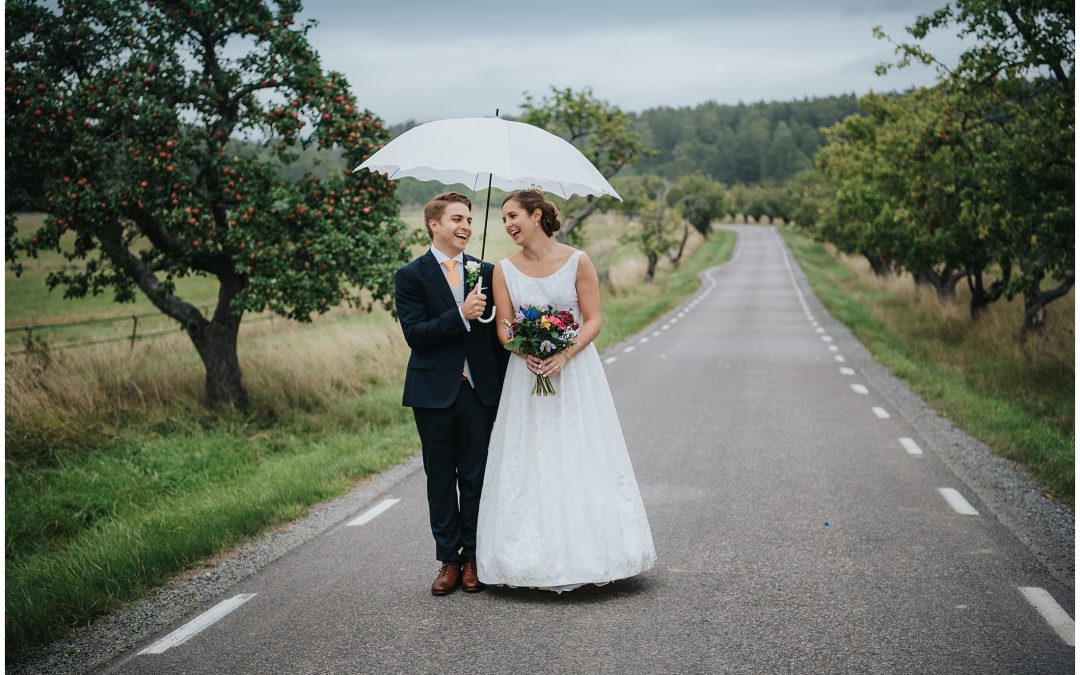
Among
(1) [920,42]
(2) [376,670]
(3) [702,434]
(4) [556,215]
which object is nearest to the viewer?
(2) [376,670]

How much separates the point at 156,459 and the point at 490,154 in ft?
21.1

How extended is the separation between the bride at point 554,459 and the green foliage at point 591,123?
21533 mm

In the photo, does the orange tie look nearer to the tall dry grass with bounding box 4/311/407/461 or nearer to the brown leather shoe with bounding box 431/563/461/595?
the brown leather shoe with bounding box 431/563/461/595

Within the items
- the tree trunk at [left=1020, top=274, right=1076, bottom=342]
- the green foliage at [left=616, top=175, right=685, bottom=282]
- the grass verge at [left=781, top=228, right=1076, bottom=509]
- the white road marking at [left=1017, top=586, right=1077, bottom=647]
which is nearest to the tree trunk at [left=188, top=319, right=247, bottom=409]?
the grass verge at [left=781, top=228, right=1076, bottom=509]

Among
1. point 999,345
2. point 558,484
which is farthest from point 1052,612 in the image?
point 999,345

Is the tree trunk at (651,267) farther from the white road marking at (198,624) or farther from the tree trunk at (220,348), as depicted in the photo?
the white road marking at (198,624)

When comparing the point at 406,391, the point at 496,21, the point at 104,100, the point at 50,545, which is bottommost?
the point at 50,545

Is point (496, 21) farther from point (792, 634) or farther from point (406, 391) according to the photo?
point (792, 634)

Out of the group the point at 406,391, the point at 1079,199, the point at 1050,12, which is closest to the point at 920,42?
the point at 1050,12

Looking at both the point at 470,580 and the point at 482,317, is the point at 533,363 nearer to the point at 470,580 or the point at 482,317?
the point at 482,317

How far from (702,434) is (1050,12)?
7.10 meters

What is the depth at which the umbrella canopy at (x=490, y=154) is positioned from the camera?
15.1ft

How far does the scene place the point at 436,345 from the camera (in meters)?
4.79

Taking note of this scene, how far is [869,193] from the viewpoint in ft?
71.3
